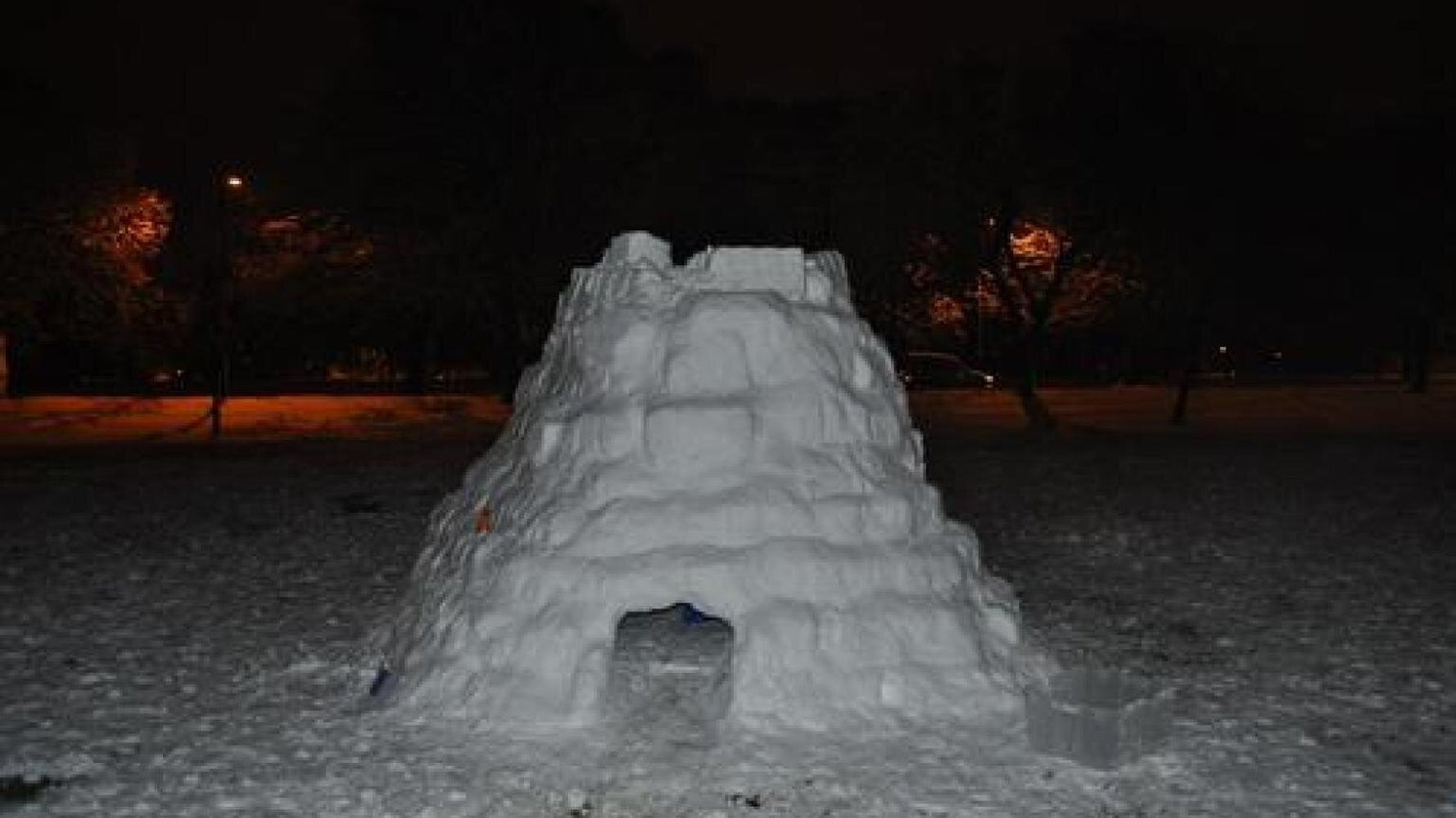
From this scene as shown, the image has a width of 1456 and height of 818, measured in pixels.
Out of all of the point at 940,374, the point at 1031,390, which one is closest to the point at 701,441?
the point at 1031,390

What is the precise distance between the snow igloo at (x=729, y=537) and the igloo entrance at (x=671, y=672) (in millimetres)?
218

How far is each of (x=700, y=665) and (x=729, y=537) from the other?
1.51 m

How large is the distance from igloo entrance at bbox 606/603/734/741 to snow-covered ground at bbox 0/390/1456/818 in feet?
0.23

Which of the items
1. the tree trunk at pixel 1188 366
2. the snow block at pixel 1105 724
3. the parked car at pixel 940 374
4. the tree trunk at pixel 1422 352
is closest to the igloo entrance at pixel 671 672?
the snow block at pixel 1105 724

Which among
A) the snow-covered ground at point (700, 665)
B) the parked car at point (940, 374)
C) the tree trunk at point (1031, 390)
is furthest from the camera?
the parked car at point (940, 374)

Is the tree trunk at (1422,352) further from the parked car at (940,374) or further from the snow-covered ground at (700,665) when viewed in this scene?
the snow-covered ground at (700,665)

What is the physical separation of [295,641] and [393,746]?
2916 mm

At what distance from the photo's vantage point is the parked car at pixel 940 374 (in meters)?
38.0

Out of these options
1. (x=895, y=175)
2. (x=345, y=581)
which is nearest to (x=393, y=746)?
(x=345, y=581)

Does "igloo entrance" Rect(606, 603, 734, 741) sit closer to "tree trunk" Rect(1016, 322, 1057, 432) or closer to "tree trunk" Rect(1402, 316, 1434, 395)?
"tree trunk" Rect(1016, 322, 1057, 432)

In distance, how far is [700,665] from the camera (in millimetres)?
9102

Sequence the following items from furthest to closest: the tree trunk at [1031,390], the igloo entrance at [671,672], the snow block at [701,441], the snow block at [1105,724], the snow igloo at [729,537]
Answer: the tree trunk at [1031,390] < the snow block at [701,441] < the igloo entrance at [671,672] < the snow igloo at [729,537] < the snow block at [1105,724]

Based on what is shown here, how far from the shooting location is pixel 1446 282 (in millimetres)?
37438

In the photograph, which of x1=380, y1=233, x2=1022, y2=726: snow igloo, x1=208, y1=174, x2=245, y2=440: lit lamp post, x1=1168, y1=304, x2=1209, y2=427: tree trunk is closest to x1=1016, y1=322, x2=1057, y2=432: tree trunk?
x1=1168, y1=304, x2=1209, y2=427: tree trunk
